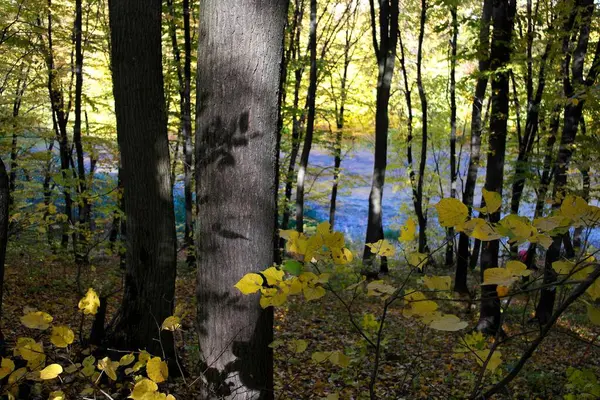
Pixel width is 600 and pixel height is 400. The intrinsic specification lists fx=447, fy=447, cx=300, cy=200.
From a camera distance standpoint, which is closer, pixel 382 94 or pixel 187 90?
pixel 187 90

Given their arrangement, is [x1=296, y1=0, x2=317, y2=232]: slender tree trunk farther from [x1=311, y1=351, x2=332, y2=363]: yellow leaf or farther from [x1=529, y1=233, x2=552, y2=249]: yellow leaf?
[x1=529, y1=233, x2=552, y2=249]: yellow leaf

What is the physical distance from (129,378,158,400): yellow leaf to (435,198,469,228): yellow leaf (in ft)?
3.70

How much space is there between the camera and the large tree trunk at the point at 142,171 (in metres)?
3.84

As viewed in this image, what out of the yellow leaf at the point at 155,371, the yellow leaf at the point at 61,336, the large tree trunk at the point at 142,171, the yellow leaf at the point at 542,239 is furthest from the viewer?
the large tree trunk at the point at 142,171

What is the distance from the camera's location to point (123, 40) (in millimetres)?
3820

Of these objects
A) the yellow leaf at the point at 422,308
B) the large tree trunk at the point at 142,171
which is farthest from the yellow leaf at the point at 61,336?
the large tree trunk at the point at 142,171

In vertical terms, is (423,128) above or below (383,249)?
above

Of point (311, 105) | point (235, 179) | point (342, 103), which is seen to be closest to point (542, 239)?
point (235, 179)

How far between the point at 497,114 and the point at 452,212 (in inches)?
256

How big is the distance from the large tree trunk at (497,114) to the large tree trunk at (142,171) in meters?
4.67

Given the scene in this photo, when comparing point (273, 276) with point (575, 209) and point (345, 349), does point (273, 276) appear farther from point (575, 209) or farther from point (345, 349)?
point (345, 349)

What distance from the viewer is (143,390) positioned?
1.54m

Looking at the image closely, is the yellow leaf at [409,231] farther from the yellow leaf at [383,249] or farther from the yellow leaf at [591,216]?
the yellow leaf at [591,216]

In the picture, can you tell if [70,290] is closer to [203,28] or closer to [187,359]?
[187,359]
